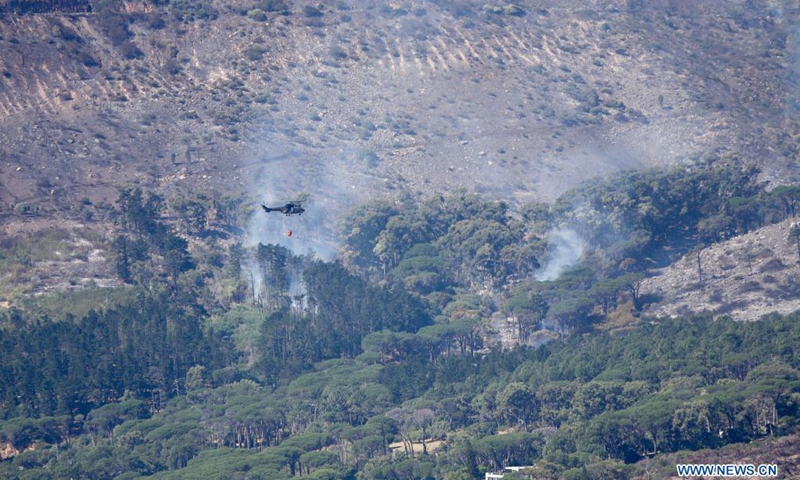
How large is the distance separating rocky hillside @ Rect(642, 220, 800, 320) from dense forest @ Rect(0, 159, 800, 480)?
2.36 meters

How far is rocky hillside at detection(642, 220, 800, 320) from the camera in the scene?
150 metres

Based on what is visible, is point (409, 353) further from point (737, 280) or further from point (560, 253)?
point (737, 280)

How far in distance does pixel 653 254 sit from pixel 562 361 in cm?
3019

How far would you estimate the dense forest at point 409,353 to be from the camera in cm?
11862

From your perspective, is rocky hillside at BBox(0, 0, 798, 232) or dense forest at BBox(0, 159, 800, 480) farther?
rocky hillside at BBox(0, 0, 798, 232)

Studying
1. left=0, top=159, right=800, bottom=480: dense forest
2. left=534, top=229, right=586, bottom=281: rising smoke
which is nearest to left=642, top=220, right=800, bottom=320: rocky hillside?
left=0, top=159, right=800, bottom=480: dense forest

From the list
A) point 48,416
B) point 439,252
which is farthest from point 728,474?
point 439,252

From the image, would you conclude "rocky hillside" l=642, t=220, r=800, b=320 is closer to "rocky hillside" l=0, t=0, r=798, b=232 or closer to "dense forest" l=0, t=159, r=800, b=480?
"dense forest" l=0, t=159, r=800, b=480

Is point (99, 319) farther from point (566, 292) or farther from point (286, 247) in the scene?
point (566, 292)

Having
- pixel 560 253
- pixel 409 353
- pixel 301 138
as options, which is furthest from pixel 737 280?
pixel 301 138

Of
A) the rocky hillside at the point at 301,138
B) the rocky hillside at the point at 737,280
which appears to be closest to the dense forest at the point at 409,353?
the rocky hillside at the point at 737,280

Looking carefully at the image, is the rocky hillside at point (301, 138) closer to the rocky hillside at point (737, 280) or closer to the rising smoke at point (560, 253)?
the rising smoke at point (560, 253)

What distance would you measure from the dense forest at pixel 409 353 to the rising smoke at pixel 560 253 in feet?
1.83

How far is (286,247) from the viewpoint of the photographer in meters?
171
